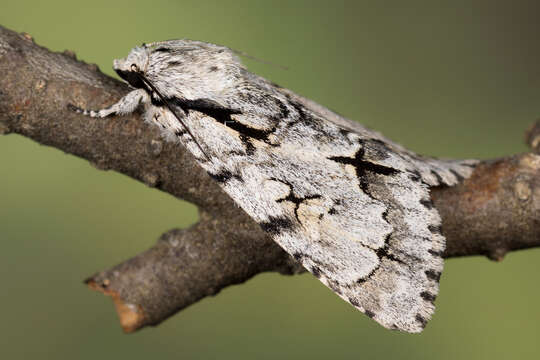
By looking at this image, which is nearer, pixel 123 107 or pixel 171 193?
pixel 123 107

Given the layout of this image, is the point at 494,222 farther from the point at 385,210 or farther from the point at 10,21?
the point at 10,21

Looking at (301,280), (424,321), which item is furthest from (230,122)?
(301,280)

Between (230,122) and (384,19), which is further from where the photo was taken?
(384,19)

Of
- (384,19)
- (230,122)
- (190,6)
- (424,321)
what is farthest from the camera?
(384,19)

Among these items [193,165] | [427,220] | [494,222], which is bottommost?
[193,165]

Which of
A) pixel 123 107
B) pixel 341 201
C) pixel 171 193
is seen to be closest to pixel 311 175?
pixel 341 201

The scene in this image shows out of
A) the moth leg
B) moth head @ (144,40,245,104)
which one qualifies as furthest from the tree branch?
moth head @ (144,40,245,104)

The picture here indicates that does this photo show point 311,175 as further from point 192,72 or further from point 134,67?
point 134,67
